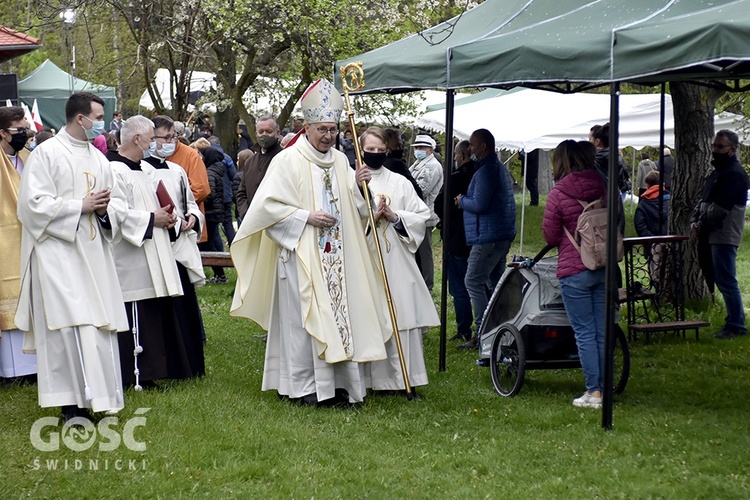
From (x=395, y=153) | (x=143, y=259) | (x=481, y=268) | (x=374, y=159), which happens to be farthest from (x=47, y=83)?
(x=374, y=159)

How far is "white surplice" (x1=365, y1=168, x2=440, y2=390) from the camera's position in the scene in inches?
296

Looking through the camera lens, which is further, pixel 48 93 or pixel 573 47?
pixel 48 93

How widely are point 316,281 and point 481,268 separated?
2537 millimetres

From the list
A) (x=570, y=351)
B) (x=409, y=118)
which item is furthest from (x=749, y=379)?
(x=409, y=118)

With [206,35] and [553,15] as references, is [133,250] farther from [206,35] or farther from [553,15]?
[206,35]

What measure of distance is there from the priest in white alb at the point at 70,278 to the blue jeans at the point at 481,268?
3.58 m

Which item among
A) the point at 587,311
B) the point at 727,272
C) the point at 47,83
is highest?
the point at 47,83

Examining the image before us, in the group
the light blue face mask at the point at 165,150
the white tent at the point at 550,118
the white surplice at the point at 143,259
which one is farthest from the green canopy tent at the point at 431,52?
the white tent at the point at 550,118

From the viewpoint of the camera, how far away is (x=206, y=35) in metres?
18.1

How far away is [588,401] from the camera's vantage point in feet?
23.6

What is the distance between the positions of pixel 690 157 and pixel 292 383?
583cm

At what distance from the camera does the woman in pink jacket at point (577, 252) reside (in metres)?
6.96

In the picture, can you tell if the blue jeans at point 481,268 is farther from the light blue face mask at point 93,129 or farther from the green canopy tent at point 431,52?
the light blue face mask at point 93,129

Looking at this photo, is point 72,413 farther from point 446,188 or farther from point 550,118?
point 550,118
